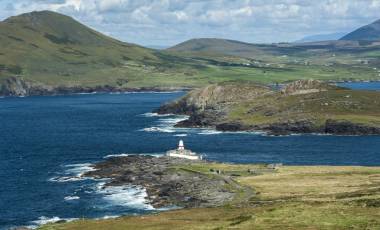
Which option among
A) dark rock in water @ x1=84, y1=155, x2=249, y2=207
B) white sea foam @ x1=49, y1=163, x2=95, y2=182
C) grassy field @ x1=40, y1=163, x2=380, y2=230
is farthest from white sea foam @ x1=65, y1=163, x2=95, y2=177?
grassy field @ x1=40, y1=163, x2=380, y2=230

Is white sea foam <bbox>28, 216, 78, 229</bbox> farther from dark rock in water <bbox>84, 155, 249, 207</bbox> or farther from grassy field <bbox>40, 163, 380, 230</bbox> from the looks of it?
grassy field <bbox>40, 163, 380, 230</bbox>

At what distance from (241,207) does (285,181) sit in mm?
35740

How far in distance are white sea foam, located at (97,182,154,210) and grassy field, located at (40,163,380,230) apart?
59.7 ft

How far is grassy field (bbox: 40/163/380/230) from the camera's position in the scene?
80750 millimetres

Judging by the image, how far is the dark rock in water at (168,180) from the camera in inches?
5227

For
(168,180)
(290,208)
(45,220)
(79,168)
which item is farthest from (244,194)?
(79,168)

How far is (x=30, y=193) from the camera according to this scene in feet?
497

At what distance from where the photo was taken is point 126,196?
14350 centimetres

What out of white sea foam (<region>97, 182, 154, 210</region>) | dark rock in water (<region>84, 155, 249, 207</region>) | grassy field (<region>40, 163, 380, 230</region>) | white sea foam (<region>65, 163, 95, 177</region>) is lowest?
white sea foam (<region>65, 163, 95, 177</region>)

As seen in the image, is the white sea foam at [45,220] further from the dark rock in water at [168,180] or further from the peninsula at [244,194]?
the peninsula at [244,194]

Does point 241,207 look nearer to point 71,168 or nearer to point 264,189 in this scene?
point 264,189

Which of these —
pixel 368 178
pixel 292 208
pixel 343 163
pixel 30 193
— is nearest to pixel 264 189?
pixel 368 178

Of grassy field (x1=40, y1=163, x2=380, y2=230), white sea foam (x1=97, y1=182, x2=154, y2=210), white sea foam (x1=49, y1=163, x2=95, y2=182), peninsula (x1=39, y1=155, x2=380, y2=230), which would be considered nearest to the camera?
grassy field (x1=40, y1=163, x2=380, y2=230)

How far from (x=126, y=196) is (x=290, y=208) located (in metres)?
57.9
